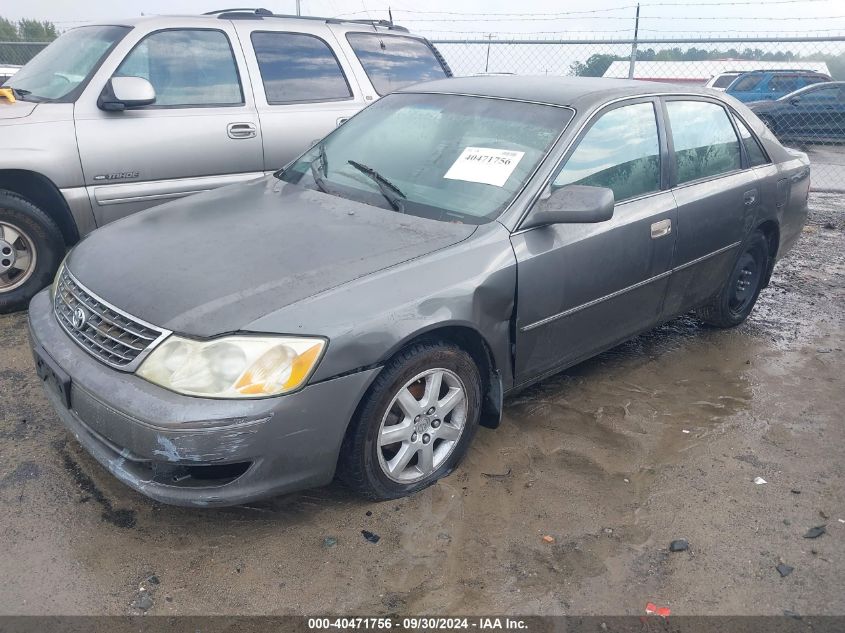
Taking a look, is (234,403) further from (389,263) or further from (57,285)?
(57,285)

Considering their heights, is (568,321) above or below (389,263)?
below

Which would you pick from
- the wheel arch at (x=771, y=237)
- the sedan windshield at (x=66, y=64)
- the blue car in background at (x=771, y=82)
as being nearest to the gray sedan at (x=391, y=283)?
the wheel arch at (x=771, y=237)

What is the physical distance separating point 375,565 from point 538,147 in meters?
1.90

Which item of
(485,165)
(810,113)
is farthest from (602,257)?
(810,113)

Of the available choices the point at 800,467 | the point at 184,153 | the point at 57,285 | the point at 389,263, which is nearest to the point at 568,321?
the point at 389,263

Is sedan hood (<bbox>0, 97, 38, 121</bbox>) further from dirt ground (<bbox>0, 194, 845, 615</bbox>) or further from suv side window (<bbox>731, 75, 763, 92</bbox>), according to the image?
suv side window (<bbox>731, 75, 763, 92</bbox>)

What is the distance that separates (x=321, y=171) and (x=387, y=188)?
1.74 ft

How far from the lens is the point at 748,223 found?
167 inches

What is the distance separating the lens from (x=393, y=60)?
234 inches

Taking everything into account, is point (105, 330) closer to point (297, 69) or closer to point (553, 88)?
point (553, 88)

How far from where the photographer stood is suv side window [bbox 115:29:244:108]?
15.5ft

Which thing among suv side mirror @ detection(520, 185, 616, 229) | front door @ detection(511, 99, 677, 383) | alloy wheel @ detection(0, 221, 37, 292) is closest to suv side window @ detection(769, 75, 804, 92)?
front door @ detection(511, 99, 677, 383)

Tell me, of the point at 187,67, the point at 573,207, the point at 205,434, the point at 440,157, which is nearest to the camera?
the point at 205,434

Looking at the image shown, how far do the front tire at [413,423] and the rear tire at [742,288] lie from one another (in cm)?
226
